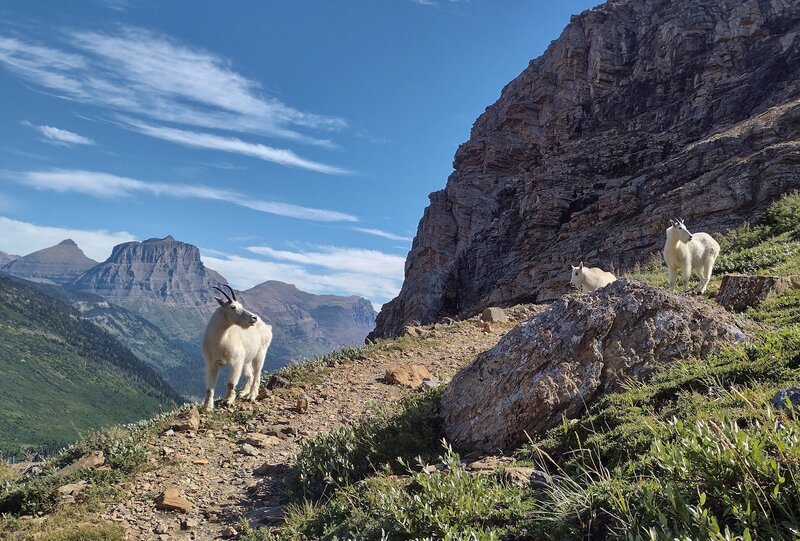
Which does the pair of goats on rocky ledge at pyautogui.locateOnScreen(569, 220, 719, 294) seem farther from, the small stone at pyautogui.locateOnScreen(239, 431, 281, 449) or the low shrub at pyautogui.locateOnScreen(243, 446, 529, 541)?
the low shrub at pyautogui.locateOnScreen(243, 446, 529, 541)

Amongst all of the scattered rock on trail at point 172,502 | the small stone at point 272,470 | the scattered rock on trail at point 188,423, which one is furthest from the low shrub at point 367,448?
the scattered rock on trail at point 188,423

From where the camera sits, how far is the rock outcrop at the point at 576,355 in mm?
7203

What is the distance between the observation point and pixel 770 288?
10008 millimetres

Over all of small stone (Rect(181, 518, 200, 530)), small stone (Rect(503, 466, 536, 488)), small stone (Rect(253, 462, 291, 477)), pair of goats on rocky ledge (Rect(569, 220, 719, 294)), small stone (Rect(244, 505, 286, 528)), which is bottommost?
small stone (Rect(181, 518, 200, 530))

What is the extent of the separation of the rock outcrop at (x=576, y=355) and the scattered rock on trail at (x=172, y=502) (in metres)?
3.95

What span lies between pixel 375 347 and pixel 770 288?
33.8ft

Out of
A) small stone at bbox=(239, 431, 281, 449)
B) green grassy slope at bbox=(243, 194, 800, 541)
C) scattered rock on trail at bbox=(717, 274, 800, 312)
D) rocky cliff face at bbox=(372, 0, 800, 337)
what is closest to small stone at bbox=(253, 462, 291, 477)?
green grassy slope at bbox=(243, 194, 800, 541)

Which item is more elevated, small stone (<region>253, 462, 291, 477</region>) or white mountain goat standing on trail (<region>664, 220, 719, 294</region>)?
white mountain goat standing on trail (<region>664, 220, 719, 294</region>)

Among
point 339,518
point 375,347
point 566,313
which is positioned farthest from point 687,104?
point 339,518

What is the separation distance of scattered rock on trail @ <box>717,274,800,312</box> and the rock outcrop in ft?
9.77

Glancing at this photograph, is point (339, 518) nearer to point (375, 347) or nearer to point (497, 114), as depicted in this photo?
point (375, 347)

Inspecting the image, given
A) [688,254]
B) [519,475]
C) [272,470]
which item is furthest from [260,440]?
[688,254]

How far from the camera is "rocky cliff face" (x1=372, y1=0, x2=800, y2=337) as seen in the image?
3750 centimetres

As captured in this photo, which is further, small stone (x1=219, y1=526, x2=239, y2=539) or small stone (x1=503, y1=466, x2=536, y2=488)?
small stone (x1=219, y1=526, x2=239, y2=539)
